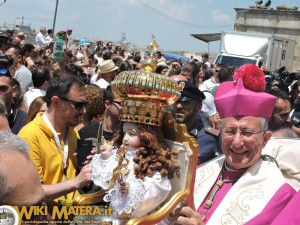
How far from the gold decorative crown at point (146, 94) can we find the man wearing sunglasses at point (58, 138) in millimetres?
813

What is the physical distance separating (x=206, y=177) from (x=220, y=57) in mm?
13981

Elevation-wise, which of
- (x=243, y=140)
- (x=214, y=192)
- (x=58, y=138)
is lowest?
(x=214, y=192)

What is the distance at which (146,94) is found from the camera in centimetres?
272

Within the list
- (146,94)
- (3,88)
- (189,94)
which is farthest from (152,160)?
(3,88)

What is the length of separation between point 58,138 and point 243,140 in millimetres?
1550

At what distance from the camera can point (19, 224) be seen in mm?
1824

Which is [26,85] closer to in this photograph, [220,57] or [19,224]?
[19,224]

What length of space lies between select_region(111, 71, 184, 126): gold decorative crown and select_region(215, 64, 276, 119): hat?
391 mm

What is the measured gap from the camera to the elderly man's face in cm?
285

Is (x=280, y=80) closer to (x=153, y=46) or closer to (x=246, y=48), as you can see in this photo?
(x=153, y=46)

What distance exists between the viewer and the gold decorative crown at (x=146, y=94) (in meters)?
2.70

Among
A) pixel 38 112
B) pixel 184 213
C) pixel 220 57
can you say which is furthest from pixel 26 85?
pixel 220 57

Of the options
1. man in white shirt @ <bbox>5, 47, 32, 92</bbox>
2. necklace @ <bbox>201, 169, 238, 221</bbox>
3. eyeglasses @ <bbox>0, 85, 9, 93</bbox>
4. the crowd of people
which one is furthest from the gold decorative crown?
man in white shirt @ <bbox>5, 47, 32, 92</bbox>

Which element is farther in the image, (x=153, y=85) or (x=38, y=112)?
(x=38, y=112)
